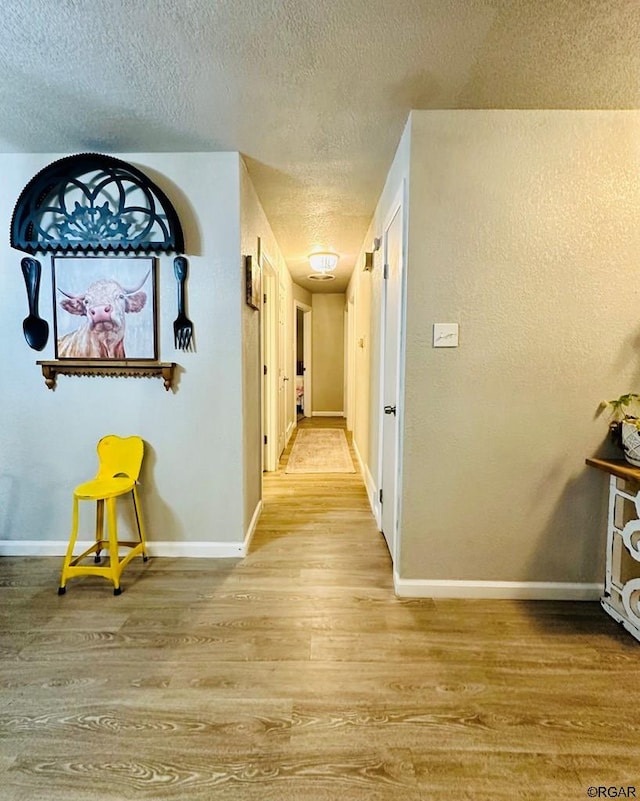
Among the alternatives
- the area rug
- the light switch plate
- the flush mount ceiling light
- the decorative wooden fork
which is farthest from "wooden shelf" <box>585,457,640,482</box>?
the flush mount ceiling light

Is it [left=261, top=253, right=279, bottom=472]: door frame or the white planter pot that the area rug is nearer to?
[left=261, top=253, right=279, bottom=472]: door frame

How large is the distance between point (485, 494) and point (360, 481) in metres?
1.93

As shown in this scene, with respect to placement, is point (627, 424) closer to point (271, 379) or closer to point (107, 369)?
point (107, 369)

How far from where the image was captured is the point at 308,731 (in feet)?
4.11

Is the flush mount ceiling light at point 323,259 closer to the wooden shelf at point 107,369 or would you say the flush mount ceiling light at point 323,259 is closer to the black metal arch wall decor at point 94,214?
the black metal arch wall decor at point 94,214

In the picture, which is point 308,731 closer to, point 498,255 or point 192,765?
point 192,765

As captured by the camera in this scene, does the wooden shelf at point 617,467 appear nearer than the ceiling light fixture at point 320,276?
Yes

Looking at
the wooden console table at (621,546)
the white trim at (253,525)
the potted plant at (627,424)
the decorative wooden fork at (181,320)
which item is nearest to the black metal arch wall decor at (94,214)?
the decorative wooden fork at (181,320)

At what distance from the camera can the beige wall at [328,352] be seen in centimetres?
764

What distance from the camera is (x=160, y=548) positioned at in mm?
2369

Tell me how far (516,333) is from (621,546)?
1.11m

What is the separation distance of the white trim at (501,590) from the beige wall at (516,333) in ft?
0.11

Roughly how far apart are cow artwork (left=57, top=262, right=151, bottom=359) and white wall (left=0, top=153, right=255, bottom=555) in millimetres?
113

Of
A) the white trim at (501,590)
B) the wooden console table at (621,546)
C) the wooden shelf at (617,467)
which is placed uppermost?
the wooden shelf at (617,467)
